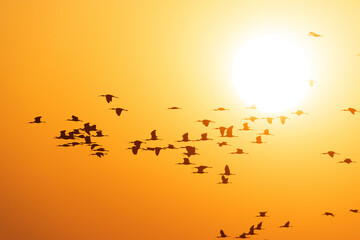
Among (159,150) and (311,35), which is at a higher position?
(311,35)

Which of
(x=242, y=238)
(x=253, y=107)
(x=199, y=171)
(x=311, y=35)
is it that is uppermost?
(x=311, y=35)

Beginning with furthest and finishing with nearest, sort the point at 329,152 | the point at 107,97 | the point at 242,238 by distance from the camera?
1. the point at 242,238
2. the point at 329,152
3. the point at 107,97

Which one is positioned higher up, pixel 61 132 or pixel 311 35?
pixel 311 35

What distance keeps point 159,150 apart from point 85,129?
6.13 m

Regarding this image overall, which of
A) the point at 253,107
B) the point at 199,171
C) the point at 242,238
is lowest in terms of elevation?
the point at 242,238

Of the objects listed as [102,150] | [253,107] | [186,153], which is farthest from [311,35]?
[102,150]

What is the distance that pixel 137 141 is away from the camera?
7562cm

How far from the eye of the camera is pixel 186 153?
77500mm

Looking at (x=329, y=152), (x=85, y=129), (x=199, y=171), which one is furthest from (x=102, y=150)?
(x=329, y=152)

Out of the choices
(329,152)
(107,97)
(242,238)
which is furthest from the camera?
(242,238)

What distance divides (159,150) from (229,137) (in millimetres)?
5571

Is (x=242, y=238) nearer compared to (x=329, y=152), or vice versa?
(x=329, y=152)

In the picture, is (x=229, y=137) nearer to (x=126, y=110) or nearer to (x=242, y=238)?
(x=126, y=110)

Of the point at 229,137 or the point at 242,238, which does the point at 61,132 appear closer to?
the point at 229,137
